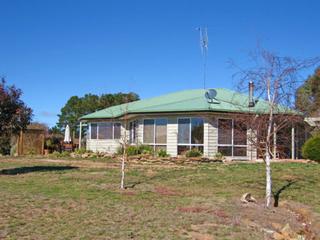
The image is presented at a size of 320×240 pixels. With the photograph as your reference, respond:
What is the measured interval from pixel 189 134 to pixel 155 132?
2388mm

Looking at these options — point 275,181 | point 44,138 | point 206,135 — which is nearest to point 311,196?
point 275,181

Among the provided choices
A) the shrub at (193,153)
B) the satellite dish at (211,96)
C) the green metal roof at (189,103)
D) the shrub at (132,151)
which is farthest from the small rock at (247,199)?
the satellite dish at (211,96)

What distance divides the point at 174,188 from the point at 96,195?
2.83 metres

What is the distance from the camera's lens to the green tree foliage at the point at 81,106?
183 ft

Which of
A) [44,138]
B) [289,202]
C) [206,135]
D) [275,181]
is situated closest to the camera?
[289,202]

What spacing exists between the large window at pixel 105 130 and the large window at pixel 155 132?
3.90 m

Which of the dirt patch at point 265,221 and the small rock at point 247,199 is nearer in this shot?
the dirt patch at point 265,221

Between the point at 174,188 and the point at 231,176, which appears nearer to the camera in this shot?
the point at 174,188

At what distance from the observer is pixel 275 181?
16.1 meters

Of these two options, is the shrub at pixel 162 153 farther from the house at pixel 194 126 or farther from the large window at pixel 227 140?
the large window at pixel 227 140

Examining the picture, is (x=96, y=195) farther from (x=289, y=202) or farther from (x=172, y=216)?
(x=289, y=202)

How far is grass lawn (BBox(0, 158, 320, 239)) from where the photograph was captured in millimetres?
8781

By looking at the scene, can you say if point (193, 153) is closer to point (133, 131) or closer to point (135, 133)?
point (135, 133)

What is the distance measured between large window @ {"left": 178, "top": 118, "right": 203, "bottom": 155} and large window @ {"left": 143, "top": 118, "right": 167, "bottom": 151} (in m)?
1.08
